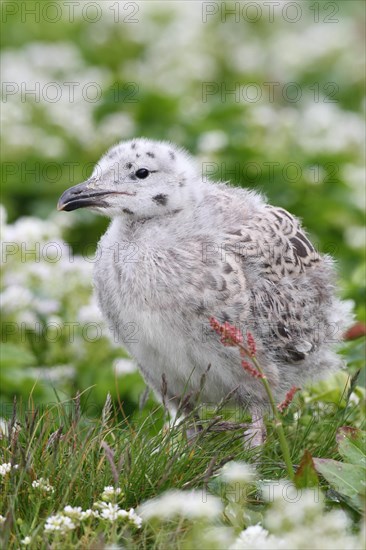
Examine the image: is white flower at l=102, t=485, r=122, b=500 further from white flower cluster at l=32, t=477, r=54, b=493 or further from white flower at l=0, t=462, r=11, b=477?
white flower at l=0, t=462, r=11, b=477

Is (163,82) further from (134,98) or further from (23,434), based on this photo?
(23,434)

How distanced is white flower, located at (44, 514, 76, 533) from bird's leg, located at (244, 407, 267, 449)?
1.13 meters

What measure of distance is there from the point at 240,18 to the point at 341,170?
17.5 ft

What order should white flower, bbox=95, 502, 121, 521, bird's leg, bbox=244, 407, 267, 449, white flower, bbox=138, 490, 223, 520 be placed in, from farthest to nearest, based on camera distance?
bird's leg, bbox=244, 407, 267, 449
white flower, bbox=95, 502, 121, 521
white flower, bbox=138, 490, 223, 520

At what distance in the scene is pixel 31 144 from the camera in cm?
939

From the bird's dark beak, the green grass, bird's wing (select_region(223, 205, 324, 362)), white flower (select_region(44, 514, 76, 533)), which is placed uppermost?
the bird's dark beak

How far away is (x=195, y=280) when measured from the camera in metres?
4.73

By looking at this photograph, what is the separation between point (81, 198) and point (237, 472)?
1.68 metres

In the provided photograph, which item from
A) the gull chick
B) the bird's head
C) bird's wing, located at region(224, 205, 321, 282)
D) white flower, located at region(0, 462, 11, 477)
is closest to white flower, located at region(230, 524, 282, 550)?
white flower, located at region(0, 462, 11, 477)

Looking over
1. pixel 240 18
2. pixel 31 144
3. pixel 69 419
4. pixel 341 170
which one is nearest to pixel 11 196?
pixel 31 144

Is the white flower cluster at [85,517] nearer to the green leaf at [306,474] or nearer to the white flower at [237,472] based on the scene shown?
the white flower at [237,472]

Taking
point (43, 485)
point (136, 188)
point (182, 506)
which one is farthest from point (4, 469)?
point (136, 188)

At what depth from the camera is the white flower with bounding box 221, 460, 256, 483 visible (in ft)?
12.5

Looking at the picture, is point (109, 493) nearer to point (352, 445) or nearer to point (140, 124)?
point (352, 445)
